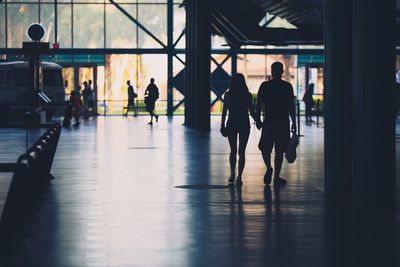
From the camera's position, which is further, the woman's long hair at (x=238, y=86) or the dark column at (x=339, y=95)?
the woman's long hair at (x=238, y=86)

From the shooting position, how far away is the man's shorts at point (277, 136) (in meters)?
16.3

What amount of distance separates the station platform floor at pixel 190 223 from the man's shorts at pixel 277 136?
1.99ft

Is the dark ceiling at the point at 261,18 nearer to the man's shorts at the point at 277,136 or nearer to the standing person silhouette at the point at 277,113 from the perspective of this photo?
the standing person silhouette at the point at 277,113

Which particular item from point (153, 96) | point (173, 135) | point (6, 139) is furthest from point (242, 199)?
point (153, 96)

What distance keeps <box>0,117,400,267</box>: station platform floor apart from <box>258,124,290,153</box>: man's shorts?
23.8 inches

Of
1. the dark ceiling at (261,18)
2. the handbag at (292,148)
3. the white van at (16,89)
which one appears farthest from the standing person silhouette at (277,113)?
the white van at (16,89)

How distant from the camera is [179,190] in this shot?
15.5 metres

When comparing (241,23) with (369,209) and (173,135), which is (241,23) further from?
(369,209)

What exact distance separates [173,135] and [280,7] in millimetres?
5036

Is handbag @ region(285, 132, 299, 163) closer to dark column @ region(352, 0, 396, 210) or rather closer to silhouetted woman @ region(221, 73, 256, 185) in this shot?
silhouetted woman @ region(221, 73, 256, 185)

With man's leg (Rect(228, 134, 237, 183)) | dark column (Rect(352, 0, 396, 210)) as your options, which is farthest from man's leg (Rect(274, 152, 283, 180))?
dark column (Rect(352, 0, 396, 210))

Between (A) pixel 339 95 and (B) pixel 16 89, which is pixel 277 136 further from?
(B) pixel 16 89

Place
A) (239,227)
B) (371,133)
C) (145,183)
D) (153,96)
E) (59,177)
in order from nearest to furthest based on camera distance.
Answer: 1. (239,227)
2. (371,133)
3. (145,183)
4. (59,177)
5. (153,96)

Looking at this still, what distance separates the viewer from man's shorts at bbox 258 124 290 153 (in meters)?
16.3
